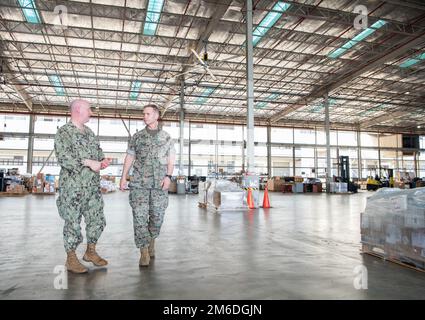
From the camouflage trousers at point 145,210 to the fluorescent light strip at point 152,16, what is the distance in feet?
38.6

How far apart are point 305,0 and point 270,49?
441 cm

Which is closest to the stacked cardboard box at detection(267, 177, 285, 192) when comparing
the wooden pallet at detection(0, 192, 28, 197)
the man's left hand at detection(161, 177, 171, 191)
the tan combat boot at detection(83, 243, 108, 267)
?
the wooden pallet at detection(0, 192, 28, 197)

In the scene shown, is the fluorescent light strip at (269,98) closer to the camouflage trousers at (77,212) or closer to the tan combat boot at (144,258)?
the tan combat boot at (144,258)

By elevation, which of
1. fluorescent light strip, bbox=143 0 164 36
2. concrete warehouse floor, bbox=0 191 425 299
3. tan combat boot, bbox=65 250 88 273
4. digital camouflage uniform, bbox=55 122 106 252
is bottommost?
concrete warehouse floor, bbox=0 191 425 299

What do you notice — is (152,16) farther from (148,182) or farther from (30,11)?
(148,182)

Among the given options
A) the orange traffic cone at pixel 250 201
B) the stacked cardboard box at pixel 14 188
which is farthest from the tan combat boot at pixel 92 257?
the stacked cardboard box at pixel 14 188

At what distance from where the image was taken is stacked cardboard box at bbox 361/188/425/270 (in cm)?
311

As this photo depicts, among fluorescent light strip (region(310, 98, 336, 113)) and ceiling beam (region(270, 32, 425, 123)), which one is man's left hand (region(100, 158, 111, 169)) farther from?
fluorescent light strip (region(310, 98, 336, 113))

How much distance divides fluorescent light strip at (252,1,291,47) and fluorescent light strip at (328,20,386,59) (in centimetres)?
467

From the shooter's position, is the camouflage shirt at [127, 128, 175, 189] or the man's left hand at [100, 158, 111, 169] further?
the camouflage shirt at [127, 128, 175, 189]

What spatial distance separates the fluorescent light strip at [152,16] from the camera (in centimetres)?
1294

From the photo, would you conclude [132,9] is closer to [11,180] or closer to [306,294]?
[11,180]

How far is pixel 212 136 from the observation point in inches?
1227
